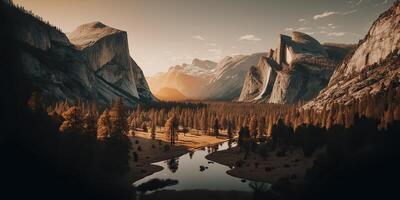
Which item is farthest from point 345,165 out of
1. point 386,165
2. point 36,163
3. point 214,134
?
point 214,134

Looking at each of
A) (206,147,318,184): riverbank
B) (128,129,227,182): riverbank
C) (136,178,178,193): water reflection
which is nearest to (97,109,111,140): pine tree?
(128,129,227,182): riverbank

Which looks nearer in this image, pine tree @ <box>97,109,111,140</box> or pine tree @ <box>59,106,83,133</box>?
pine tree @ <box>59,106,83,133</box>

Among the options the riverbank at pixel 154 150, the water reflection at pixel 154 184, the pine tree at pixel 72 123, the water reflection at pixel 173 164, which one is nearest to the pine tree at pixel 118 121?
the pine tree at pixel 72 123

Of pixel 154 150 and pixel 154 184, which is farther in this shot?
pixel 154 150

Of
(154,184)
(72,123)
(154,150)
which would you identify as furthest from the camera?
(154,150)

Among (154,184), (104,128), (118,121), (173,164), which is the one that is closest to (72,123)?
(104,128)

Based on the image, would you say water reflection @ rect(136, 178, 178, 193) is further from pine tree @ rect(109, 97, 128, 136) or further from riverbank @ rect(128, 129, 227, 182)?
pine tree @ rect(109, 97, 128, 136)

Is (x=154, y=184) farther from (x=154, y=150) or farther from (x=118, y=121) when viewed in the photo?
(x=154, y=150)
